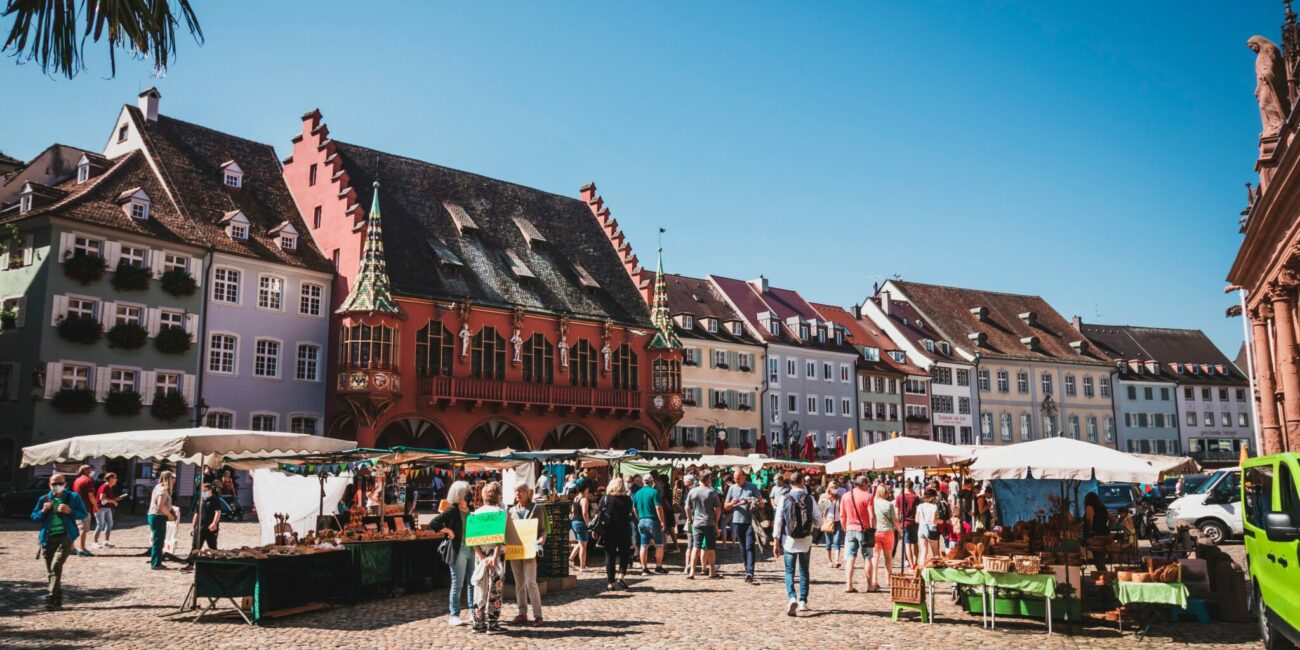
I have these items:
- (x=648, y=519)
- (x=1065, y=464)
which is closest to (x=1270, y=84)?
(x=1065, y=464)

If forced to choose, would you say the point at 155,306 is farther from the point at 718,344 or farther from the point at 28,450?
the point at 718,344

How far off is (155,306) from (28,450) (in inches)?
767

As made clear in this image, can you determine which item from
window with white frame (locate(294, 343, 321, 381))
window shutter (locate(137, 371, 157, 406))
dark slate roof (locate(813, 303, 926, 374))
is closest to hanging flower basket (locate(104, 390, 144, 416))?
window shutter (locate(137, 371, 157, 406))

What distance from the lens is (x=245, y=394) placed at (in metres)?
37.6

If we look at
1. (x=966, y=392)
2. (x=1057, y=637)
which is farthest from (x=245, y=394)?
(x=966, y=392)

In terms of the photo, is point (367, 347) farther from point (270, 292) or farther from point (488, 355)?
point (488, 355)

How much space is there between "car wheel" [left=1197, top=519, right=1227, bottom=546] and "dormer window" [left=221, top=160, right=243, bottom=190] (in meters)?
36.6

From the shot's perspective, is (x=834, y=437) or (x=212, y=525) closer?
(x=212, y=525)

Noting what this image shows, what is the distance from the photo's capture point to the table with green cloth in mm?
13125

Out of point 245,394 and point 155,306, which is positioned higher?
point 155,306

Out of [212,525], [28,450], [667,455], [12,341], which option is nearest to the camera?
[28,450]

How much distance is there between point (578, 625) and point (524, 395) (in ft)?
101

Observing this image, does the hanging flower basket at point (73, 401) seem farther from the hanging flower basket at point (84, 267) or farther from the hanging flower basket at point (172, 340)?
the hanging flower basket at point (84, 267)

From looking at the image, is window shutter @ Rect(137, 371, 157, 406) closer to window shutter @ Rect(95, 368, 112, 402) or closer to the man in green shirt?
window shutter @ Rect(95, 368, 112, 402)
